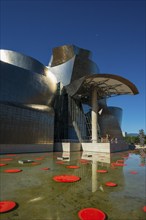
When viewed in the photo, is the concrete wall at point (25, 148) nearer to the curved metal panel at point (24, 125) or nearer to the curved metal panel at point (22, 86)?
the curved metal panel at point (24, 125)

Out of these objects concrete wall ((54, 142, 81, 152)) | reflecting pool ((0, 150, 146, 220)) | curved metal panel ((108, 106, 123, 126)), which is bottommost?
concrete wall ((54, 142, 81, 152))

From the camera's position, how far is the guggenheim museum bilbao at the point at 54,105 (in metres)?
22.9

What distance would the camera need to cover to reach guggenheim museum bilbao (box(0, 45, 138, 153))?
22.9 metres

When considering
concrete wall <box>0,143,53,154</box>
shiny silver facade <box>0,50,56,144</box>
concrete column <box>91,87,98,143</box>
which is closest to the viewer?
concrete wall <box>0,143,53,154</box>

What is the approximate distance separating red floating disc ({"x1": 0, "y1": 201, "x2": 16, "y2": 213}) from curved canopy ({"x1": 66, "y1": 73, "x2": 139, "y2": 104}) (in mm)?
21723

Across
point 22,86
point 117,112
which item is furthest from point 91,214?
point 117,112

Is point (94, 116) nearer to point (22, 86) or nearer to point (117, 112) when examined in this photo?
point (22, 86)

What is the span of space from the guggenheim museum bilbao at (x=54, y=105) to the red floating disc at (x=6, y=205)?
17.5m

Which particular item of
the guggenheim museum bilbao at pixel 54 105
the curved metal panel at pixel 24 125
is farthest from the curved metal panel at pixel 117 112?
the curved metal panel at pixel 24 125

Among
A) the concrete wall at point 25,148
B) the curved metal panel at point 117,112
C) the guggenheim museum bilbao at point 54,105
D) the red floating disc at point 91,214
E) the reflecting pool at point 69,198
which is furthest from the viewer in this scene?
the curved metal panel at point 117,112

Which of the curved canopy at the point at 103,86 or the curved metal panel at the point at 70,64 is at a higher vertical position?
the curved metal panel at the point at 70,64

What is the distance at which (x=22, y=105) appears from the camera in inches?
965

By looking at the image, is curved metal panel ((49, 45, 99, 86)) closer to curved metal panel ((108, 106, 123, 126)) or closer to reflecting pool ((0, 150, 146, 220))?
curved metal panel ((108, 106, 123, 126))

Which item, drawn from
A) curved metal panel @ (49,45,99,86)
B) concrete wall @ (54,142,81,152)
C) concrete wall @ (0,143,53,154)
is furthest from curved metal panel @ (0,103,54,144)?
curved metal panel @ (49,45,99,86)
